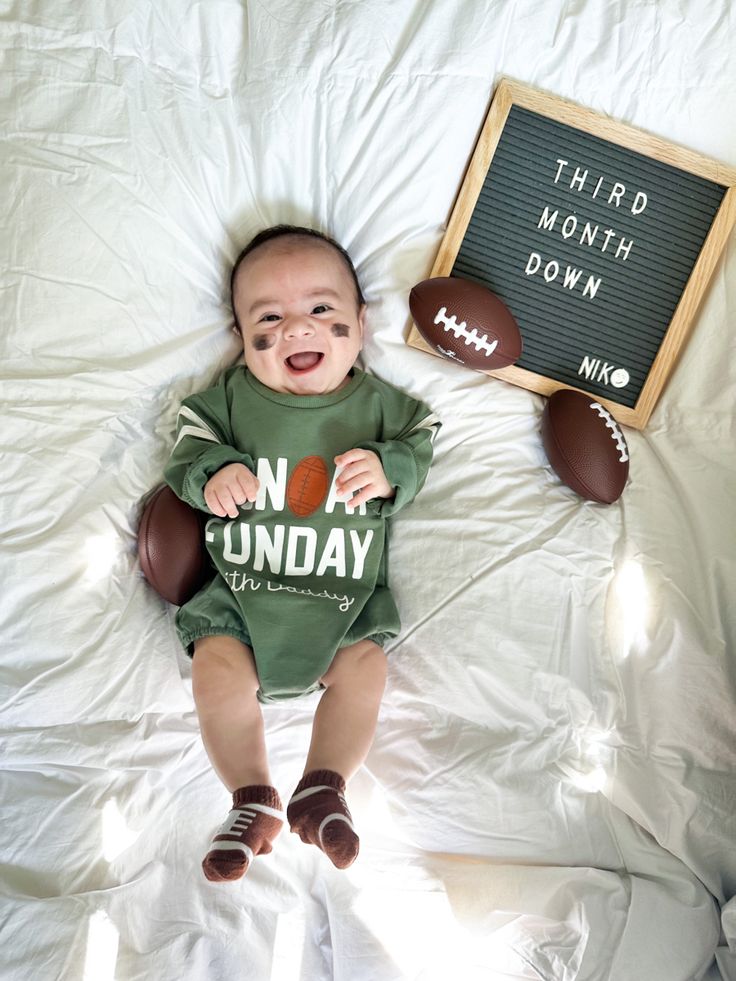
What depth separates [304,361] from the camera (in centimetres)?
182

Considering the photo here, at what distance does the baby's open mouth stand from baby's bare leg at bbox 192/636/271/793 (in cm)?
57

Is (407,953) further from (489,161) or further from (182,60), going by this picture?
(182,60)

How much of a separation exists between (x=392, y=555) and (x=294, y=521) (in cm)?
24

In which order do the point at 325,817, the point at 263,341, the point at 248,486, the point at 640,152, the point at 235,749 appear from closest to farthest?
the point at 325,817
the point at 235,749
the point at 248,486
the point at 263,341
the point at 640,152

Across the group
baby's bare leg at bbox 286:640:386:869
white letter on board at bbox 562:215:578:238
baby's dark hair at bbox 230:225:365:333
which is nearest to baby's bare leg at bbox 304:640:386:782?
baby's bare leg at bbox 286:640:386:869

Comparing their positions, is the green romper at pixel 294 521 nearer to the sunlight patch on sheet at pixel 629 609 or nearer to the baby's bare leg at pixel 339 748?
the baby's bare leg at pixel 339 748

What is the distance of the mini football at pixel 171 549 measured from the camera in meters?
1.74

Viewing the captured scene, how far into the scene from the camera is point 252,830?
4.86 feet

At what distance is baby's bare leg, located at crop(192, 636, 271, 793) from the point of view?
1.58 metres

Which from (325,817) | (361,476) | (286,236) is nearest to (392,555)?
(361,476)

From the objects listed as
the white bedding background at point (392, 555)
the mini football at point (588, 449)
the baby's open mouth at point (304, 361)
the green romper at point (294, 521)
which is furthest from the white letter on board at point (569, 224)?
the baby's open mouth at point (304, 361)

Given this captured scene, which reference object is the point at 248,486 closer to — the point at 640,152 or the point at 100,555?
the point at 100,555

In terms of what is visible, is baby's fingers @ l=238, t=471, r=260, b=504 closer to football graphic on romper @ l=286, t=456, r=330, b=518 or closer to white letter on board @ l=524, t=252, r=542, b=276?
football graphic on romper @ l=286, t=456, r=330, b=518

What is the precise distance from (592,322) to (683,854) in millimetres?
1135
